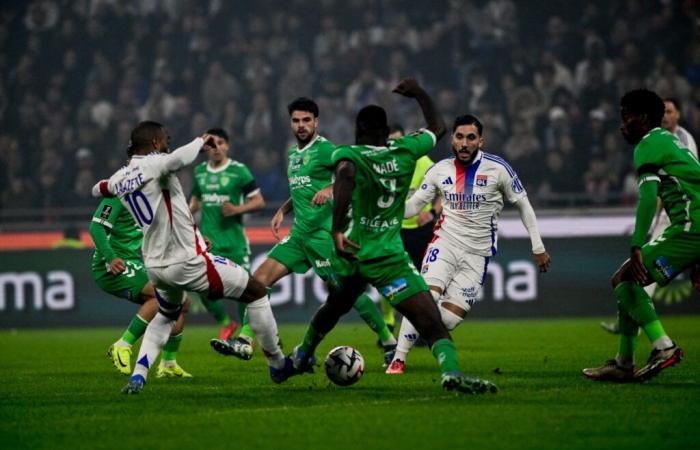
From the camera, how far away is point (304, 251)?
11477 mm

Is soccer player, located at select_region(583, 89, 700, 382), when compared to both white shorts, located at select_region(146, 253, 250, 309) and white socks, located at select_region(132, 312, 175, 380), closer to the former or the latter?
white shorts, located at select_region(146, 253, 250, 309)

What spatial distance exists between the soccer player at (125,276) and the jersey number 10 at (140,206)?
1786 mm

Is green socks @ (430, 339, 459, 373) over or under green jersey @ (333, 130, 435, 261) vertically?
under

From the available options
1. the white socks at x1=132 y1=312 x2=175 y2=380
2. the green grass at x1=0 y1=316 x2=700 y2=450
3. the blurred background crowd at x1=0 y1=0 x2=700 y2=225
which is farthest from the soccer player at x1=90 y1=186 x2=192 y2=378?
the blurred background crowd at x1=0 y1=0 x2=700 y2=225

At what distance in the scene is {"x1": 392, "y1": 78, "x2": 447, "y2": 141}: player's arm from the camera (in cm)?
816

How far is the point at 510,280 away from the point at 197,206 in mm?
6410

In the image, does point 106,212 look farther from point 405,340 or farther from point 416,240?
point 416,240

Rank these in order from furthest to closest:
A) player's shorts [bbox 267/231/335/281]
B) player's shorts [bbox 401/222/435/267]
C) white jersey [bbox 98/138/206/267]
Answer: player's shorts [bbox 401/222/435/267] → player's shorts [bbox 267/231/335/281] → white jersey [bbox 98/138/206/267]

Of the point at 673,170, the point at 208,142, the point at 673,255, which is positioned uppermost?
the point at 208,142

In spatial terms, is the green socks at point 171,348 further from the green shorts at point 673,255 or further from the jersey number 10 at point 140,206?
the green shorts at point 673,255

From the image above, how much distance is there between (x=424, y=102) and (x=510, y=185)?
2497mm

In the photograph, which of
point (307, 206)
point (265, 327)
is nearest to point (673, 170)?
point (265, 327)

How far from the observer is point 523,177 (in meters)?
20.3

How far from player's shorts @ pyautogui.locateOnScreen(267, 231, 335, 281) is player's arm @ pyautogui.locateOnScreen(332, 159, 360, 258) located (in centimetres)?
351
